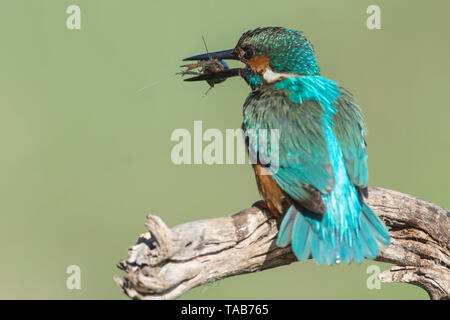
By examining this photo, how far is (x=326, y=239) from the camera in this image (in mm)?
3115

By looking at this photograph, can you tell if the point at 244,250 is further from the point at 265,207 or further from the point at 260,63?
the point at 260,63

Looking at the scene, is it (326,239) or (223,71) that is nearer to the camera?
(326,239)

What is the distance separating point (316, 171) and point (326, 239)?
1.08 ft

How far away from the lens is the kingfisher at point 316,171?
3115 mm

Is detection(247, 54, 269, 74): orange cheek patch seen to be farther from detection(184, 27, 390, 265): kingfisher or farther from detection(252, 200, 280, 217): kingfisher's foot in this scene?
detection(252, 200, 280, 217): kingfisher's foot

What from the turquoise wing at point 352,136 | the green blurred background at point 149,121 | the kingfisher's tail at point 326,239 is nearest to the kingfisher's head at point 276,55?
the turquoise wing at point 352,136

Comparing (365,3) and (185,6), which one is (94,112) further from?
(365,3)

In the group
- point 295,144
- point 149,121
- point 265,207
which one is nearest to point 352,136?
point 295,144

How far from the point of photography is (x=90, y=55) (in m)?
6.14

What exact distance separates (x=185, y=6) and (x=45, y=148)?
2.06 m

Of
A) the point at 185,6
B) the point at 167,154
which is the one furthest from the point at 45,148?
the point at 185,6

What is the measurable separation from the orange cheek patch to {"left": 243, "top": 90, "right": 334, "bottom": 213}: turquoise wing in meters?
0.29

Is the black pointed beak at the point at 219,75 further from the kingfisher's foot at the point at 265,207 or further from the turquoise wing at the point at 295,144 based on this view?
the kingfisher's foot at the point at 265,207

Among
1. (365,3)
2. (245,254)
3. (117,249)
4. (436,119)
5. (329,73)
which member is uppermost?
(365,3)
